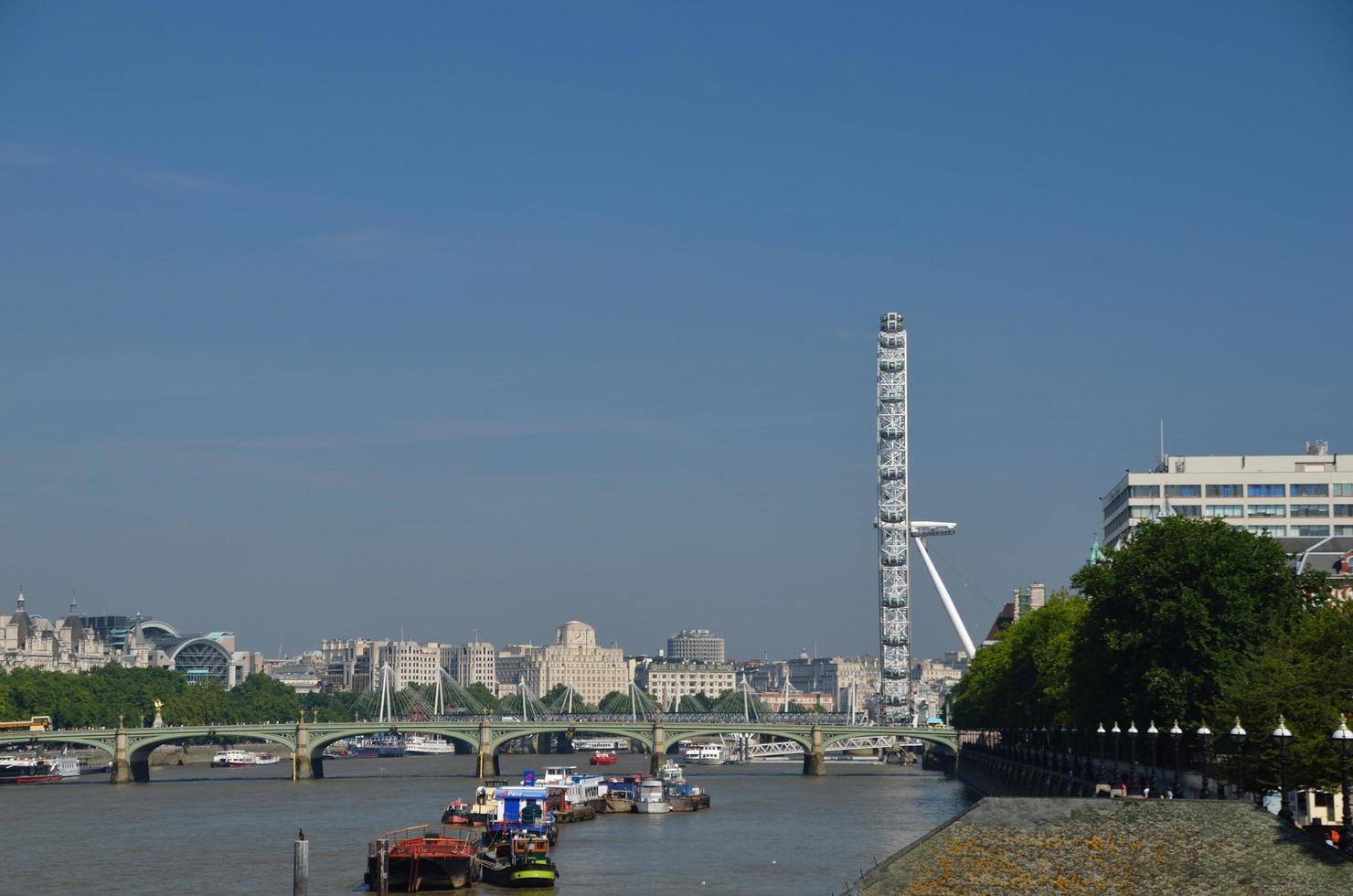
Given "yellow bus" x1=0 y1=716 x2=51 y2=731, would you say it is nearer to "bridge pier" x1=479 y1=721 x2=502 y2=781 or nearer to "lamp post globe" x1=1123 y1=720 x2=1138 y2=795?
"bridge pier" x1=479 y1=721 x2=502 y2=781

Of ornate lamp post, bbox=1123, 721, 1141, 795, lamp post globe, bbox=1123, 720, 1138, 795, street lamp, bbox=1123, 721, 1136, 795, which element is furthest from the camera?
street lamp, bbox=1123, 721, 1136, 795

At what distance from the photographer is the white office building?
331ft

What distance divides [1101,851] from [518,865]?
2183 cm

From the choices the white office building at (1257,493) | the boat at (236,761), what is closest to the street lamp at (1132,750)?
the white office building at (1257,493)

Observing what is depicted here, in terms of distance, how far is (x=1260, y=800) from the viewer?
4238cm

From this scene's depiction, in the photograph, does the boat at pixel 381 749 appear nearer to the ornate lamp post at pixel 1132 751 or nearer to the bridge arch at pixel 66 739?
the bridge arch at pixel 66 739

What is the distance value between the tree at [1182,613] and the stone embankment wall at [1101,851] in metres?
19.6

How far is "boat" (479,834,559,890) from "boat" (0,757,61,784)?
73.7 metres

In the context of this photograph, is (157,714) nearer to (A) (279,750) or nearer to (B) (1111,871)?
(A) (279,750)

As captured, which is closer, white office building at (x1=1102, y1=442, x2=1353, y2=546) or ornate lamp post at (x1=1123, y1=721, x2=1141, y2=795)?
ornate lamp post at (x1=1123, y1=721, x2=1141, y2=795)

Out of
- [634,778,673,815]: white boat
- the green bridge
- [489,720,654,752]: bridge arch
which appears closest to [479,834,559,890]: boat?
[634,778,673,815]: white boat

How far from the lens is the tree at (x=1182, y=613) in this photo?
190 ft

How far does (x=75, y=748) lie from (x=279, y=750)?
1885 cm

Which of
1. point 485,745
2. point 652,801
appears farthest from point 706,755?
point 652,801
